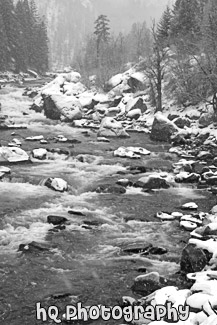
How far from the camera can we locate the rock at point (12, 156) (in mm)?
21130

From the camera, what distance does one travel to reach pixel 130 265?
35.1 ft

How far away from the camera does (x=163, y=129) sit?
3050 cm

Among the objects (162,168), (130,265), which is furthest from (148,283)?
(162,168)

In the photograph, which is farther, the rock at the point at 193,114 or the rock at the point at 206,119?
the rock at the point at 193,114

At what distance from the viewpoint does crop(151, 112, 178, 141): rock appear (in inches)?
1195

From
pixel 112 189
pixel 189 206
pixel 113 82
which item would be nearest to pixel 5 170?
pixel 112 189

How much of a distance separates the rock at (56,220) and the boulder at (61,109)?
82.6 ft

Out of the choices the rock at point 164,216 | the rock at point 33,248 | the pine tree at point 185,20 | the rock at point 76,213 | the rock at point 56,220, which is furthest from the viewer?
the pine tree at point 185,20

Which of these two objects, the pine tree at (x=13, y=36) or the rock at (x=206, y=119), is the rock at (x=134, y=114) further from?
the pine tree at (x=13, y=36)

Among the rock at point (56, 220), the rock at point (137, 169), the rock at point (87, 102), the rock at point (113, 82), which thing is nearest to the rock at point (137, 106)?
the rock at point (87, 102)

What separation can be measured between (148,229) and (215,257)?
4.01m

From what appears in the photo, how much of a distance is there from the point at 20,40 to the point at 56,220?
6830 centimetres

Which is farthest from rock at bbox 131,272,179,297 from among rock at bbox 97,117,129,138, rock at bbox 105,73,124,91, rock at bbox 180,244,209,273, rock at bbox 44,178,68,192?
rock at bbox 105,73,124,91

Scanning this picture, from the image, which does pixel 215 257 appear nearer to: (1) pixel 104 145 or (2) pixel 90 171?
(2) pixel 90 171
